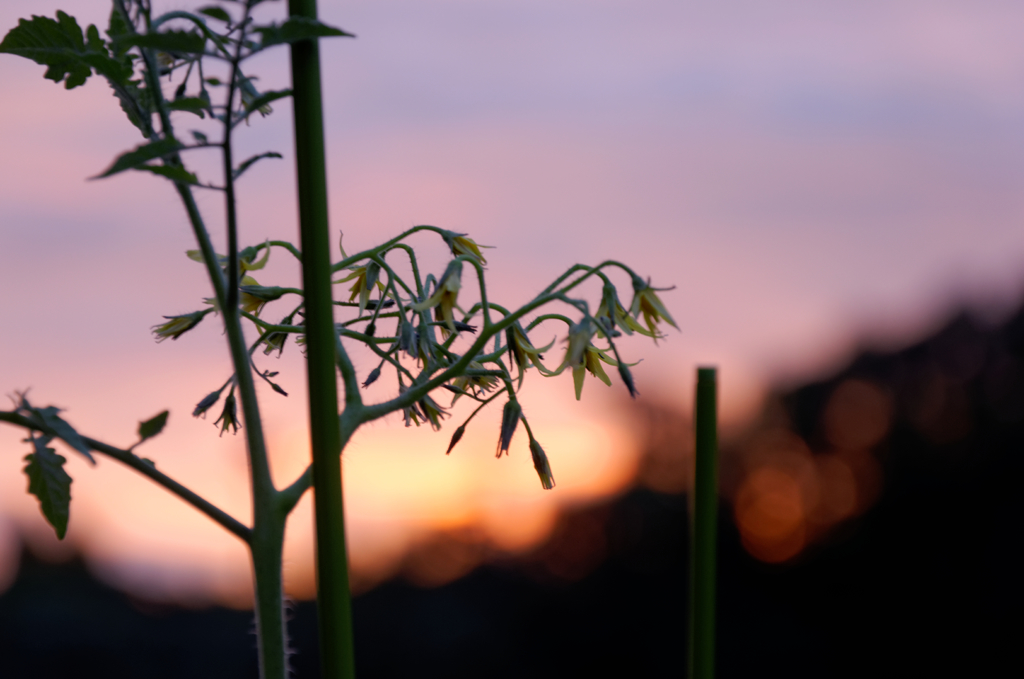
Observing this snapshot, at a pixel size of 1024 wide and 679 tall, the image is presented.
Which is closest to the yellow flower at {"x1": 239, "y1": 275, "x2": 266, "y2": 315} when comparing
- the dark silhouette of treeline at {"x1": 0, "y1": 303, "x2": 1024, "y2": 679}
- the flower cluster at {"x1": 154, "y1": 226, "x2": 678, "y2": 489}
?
the flower cluster at {"x1": 154, "y1": 226, "x2": 678, "y2": 489}

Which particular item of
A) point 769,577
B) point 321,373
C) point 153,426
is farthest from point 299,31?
point 769,577

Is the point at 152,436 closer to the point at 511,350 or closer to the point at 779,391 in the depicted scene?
the point at 511,350

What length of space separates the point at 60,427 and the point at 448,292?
286 mm

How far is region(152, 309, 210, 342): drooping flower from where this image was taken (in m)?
0.80

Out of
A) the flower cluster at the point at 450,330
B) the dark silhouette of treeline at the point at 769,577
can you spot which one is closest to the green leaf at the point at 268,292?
the flower cluster at the point at 450,330

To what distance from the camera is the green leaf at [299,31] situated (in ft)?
1.64

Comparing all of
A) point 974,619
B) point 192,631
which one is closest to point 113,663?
point 192,631

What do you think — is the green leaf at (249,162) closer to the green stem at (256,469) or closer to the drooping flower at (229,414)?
the green stem at (256,469)

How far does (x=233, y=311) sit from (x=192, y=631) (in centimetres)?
1288

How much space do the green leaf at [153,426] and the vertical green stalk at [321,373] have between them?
17 cm

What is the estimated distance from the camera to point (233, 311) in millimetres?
591

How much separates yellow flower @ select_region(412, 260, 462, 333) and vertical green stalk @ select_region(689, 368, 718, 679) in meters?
0.22

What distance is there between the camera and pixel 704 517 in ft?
2.51

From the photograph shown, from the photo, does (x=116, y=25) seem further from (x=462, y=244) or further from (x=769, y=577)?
(x=769, y=577)
